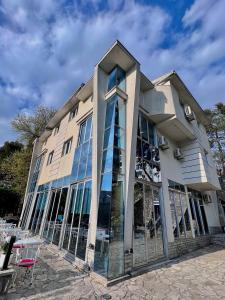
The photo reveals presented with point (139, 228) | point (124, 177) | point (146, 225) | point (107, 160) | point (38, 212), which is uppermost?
A: point (107, 160)

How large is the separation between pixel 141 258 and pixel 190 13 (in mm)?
9515

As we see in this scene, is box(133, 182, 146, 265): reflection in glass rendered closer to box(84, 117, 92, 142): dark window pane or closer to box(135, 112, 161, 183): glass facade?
box(135, 112, 161, 183): glass facade

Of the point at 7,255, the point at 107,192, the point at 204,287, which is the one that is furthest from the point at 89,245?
the point at 204,287

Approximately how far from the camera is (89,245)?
20.8ft

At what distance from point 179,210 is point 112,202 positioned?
18.8 feet

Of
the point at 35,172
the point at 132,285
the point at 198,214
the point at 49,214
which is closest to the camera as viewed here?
the point at 132,285

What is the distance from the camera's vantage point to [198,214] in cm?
1220

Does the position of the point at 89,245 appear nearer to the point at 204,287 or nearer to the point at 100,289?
the point at 100,289

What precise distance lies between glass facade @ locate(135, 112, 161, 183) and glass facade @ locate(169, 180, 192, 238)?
1.75 metres

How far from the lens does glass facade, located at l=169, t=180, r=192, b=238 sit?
9305 millimetres

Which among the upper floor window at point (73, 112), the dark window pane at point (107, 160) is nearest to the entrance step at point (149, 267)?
the dark window pane at point (107, 160)

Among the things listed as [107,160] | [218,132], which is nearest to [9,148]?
[107,160]

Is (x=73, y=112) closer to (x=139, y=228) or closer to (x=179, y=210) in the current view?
(x=139, y=228)

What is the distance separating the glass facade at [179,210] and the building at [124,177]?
0.18ft
